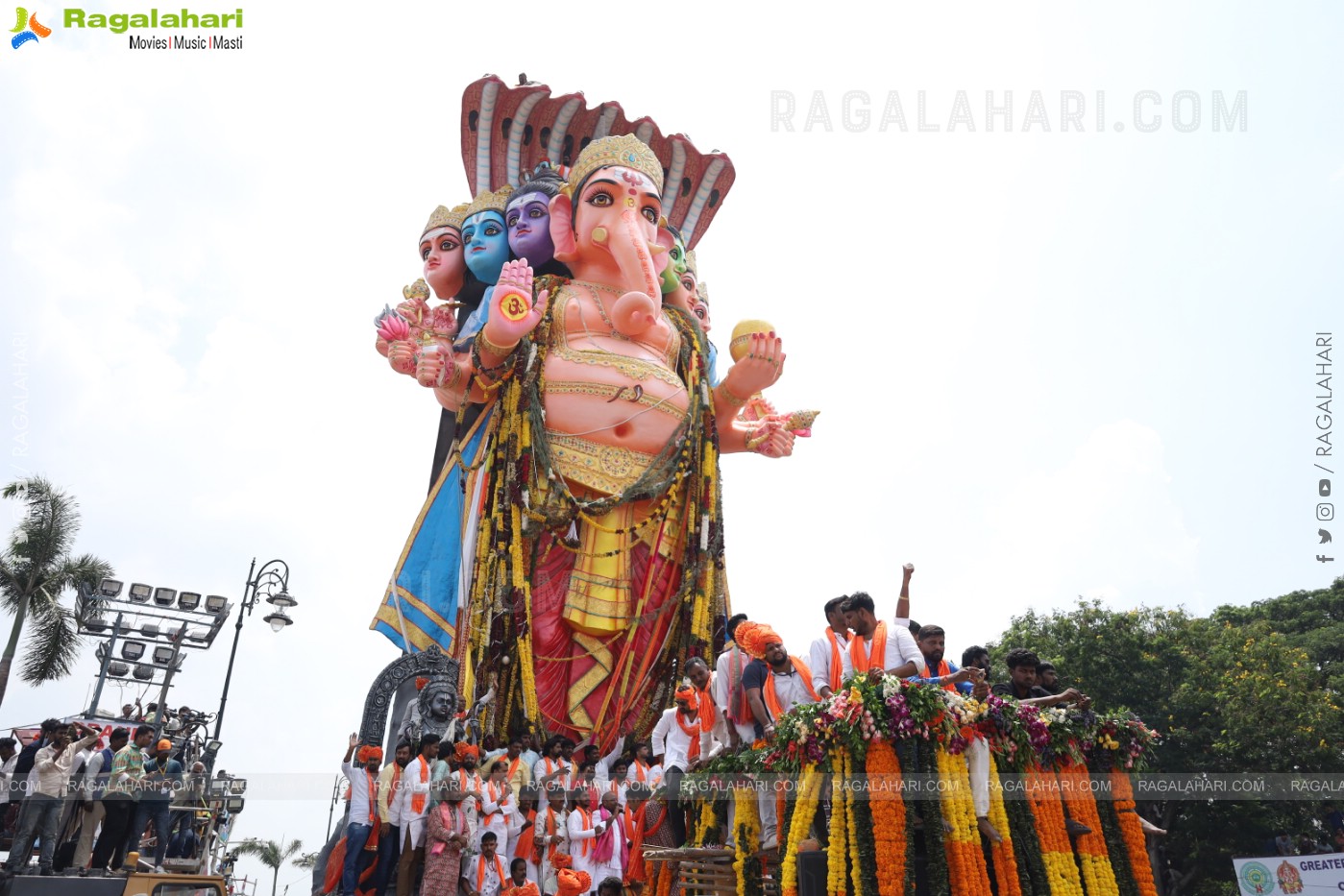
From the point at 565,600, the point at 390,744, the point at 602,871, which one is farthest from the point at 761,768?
the point at 565,600

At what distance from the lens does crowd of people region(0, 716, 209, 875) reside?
24.3ft

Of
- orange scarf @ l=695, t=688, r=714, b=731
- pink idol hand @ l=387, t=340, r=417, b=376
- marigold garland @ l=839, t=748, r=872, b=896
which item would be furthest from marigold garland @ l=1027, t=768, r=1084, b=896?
pink idol hand @ l=387, t=340, r=417, b=376

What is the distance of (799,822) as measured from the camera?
5.45 m

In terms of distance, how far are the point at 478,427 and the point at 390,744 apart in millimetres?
5177

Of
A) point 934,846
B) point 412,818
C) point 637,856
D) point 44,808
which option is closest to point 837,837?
point 934,846

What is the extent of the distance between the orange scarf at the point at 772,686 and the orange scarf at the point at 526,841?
348cm

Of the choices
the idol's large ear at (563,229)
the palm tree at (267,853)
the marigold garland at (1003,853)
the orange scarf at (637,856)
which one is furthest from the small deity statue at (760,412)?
the palm tree at (267,853)

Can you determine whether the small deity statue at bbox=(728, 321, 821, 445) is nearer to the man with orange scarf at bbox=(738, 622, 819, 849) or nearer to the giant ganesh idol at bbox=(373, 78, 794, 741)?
the giant ganesh idol at bbox=(373, 78, 794, 741)

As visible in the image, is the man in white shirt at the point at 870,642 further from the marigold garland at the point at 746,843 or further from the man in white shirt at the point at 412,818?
the man in white shirt at the point at 412,818

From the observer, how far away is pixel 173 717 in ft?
65.7

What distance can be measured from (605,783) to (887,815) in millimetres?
5750

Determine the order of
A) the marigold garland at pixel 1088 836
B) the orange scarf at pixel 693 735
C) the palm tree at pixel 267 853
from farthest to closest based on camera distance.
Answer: the palm tree at pixel 267 853, the orange scarf at pixel 693 735, the marigold garland at pixel 1088 836

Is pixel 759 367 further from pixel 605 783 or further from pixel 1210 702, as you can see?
pixel 1210 702

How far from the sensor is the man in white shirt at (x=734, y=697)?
7.01 metres
